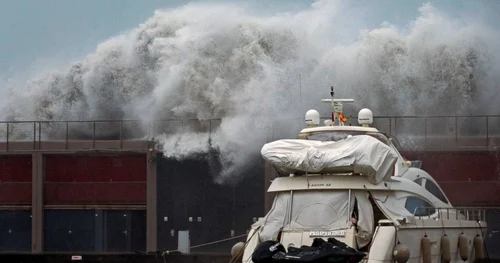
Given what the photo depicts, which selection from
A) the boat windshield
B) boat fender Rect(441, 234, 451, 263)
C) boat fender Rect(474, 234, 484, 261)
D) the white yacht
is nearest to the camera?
the white yacht

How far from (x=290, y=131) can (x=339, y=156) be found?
12.7 meters

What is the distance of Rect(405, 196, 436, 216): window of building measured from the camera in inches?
997

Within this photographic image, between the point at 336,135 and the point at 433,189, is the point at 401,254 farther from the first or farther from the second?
the point at 433,189

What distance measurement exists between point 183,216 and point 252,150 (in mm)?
3234

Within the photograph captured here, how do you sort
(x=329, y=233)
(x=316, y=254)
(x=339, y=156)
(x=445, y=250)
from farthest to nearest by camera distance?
(x=445, y=250) < (x=339, y=156) < (x=329, y=233) < (x=316, y=254)

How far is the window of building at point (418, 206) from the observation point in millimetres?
25312

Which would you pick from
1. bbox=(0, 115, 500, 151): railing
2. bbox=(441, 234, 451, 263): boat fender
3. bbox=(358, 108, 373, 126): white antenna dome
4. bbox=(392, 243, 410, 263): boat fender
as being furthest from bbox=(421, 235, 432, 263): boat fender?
bbox=(0, 115, 500, 151): railing

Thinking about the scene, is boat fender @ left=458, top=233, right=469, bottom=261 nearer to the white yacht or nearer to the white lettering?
the white yacht

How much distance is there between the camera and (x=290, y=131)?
120 feet

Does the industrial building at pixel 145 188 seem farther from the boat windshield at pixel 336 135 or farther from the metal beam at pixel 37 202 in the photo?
the boat windshield at pixel 336 135

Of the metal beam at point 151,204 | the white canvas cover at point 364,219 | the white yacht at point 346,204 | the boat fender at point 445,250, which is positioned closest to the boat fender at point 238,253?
the white yacht at point 346,204

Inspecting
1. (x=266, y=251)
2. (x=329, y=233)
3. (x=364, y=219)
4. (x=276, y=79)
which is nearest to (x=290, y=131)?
(x=276, y=79)

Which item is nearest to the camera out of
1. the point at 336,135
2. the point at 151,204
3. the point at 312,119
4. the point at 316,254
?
the point at 316,254

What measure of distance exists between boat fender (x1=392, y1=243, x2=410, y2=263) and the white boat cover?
1790 millimetres
